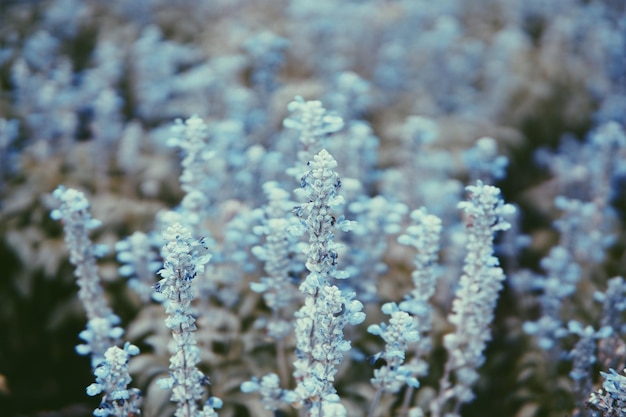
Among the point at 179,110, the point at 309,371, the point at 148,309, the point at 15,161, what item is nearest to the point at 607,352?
the point at 309,371

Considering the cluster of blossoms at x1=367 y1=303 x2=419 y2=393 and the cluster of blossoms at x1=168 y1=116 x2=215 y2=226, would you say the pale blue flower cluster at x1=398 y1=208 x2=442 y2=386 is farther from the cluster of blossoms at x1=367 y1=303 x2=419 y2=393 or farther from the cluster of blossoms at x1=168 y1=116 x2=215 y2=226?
the cluster of blossoms at x1=168 y1=116 x2=215 y2=226

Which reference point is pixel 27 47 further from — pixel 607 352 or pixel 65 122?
pixel 607 352

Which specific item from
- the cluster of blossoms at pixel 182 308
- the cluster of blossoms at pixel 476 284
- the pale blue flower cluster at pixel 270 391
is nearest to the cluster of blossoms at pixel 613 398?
the cluster of blossoms at pixel 476 284

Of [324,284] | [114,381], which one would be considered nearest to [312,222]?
[324,284]

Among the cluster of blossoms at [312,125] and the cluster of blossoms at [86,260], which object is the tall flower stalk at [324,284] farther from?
the cluster of blossoms at [86,260]

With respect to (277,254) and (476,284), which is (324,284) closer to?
(277,254)

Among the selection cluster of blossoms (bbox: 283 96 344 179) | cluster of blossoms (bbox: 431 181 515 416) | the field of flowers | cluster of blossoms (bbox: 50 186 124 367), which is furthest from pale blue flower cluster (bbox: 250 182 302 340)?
cluster of blossoms (bbox: 431 181 515 416)

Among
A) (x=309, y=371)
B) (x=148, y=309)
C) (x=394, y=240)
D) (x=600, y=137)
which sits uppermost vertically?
(x=600, y=137)
